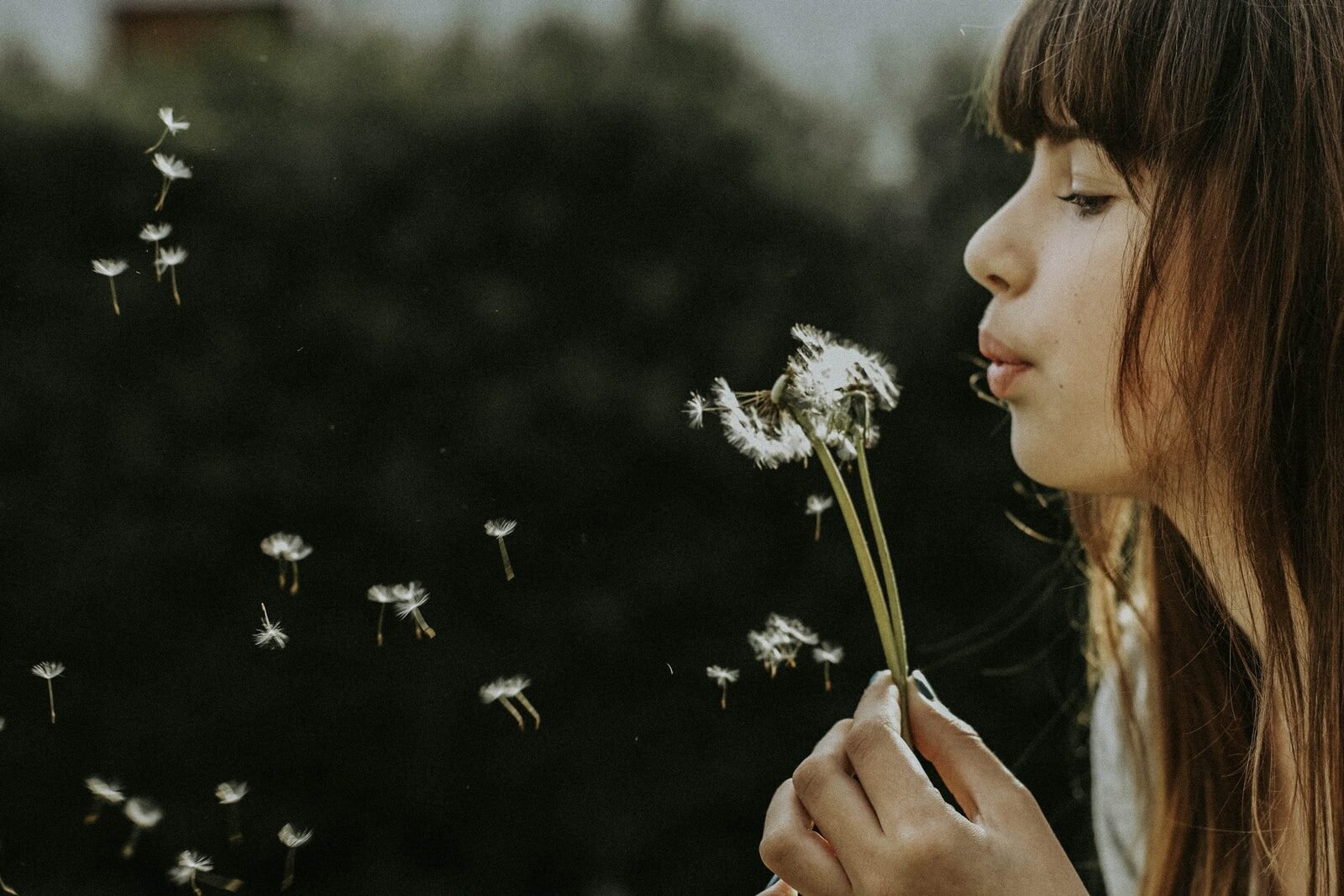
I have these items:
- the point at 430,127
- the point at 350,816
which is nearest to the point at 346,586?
the point at 350,816

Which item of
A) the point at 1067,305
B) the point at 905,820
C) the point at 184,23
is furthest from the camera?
the point at 184,23

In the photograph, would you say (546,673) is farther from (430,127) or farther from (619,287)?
(430,127)

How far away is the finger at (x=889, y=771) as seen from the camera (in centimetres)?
74

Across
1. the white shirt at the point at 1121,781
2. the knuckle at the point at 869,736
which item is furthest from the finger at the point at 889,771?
the white shirt at the point at 1121,781

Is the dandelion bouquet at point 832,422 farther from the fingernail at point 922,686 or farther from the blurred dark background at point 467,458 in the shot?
the blurred dark background at point 467,458

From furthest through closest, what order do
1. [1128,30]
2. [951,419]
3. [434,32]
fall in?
[951,419] → [434,32] → [1128,30]

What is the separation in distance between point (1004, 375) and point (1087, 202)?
0.14 meters

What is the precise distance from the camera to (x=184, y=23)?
5.84 ft

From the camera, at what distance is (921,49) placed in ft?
6.77

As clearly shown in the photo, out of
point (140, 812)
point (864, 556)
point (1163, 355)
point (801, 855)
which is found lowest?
point (140, 812)

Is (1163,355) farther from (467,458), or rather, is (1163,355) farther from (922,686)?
(467,458)

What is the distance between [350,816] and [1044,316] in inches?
54.2

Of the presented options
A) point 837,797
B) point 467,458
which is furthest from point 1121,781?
point 467,458

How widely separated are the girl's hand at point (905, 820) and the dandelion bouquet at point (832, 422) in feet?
0.13
